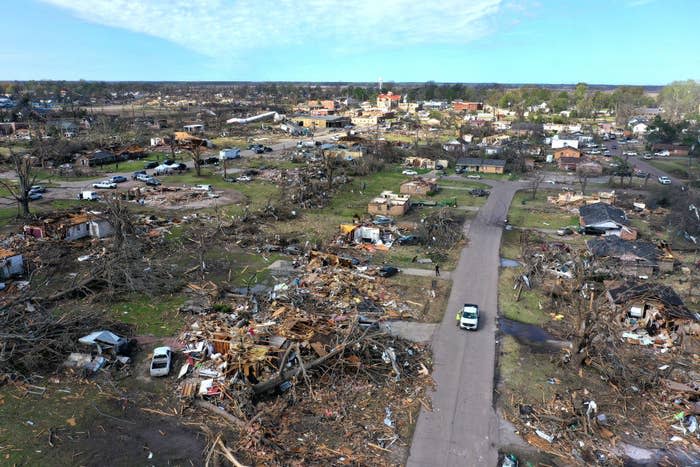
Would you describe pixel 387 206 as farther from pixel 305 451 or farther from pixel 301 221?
pixel 305 451

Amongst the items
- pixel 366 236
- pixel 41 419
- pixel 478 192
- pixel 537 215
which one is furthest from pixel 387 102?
pixel 41 419

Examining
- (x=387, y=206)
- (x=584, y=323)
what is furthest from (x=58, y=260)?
(x=584, y=323)

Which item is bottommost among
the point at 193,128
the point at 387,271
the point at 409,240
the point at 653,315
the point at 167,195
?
the point at 387,271

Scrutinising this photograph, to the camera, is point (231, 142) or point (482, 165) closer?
point (482, 165)

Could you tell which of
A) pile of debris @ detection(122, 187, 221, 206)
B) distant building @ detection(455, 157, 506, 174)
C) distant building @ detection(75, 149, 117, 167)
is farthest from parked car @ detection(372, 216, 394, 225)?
distant building @ detection(75, 149, 117, 167)

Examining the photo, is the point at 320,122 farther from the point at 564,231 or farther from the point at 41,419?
the point at 41,419

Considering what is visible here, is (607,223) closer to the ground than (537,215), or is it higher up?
higher up

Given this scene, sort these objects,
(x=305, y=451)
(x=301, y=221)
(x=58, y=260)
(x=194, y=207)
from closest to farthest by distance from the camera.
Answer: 1. (x=305, y=451)
2. (x=58, y=260)
3. (x=301, y=221)
4. (x=194, y=207)
